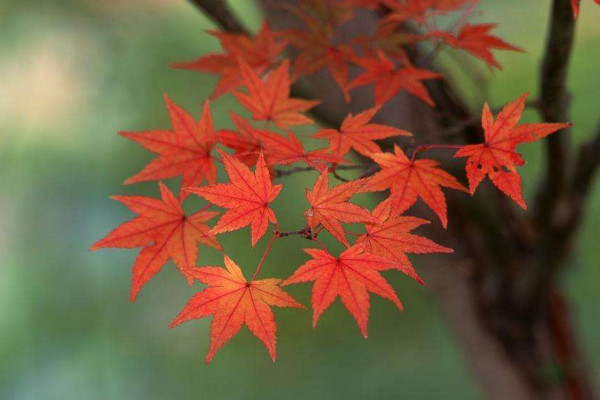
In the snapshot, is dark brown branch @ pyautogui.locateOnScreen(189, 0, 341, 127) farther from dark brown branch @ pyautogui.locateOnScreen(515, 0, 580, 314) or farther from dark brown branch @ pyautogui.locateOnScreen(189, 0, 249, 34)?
dark brown branch @ pyautogui.locateOnScreen(515, 0, 580, 314)

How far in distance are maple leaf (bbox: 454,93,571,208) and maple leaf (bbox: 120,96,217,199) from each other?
0.98ft

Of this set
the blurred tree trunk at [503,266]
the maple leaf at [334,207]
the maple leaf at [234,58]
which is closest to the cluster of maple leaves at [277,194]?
the maple leaf at [334,207]

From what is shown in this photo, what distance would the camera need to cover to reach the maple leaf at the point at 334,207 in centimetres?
56

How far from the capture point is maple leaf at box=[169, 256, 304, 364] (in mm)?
590

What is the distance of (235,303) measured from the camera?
60 cm

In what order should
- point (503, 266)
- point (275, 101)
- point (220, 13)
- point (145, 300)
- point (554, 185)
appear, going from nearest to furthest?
point (275, 101) → point (220, 13) → point (554, 185) → point (503, 266) → point (145, 300)

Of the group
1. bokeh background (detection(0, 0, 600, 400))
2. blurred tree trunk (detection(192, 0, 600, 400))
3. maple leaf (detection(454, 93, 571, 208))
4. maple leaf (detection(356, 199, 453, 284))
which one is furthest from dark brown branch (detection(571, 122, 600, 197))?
bokeh background (detection(0, 0, 600, 400))

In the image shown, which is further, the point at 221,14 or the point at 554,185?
the point at 554,185

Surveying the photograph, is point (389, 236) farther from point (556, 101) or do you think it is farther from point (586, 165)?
point (586, 165)

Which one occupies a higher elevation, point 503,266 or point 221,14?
point 221,14

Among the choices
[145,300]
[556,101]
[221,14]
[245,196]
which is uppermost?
[221,14]

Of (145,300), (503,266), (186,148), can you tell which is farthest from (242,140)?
(145,300)

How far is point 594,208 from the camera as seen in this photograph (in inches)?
114

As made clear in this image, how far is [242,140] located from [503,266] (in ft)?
2.44
